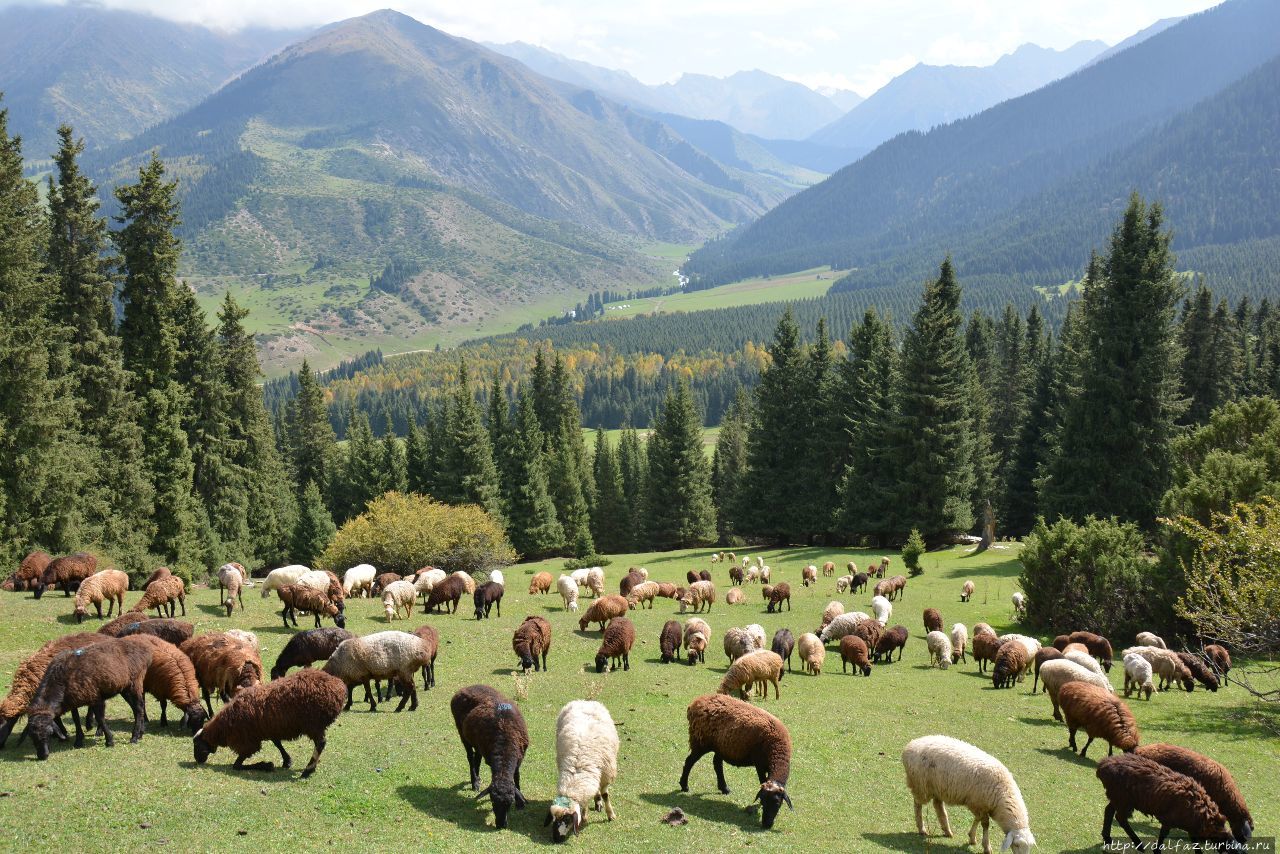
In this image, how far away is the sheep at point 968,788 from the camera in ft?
40.8

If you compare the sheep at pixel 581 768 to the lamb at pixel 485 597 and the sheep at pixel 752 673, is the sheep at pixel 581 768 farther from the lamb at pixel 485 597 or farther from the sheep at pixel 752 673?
the lamb at pixel 485 597

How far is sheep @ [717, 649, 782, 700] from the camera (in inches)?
802

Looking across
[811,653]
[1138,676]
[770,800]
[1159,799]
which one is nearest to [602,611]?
[811,653]

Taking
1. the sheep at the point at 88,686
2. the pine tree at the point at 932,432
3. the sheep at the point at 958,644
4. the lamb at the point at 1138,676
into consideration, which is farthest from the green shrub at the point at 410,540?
the lamb at the point at 1138,676

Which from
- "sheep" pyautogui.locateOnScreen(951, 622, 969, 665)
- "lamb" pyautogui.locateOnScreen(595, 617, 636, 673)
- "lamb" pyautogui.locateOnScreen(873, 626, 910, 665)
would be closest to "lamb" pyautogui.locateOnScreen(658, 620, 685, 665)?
"lamb" pyautogui.locateOnScreen(595, 617, 636, 673)

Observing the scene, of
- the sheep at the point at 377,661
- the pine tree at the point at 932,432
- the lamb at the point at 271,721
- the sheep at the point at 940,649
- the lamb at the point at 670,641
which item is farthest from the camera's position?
the pine tree at the point at 932,432

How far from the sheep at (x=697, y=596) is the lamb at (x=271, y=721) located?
21820mm

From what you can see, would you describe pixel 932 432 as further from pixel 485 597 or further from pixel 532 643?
pixel 532 643

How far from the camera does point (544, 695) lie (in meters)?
20.5

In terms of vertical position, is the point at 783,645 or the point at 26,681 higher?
the point at 26,681

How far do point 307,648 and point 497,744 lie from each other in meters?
8.61

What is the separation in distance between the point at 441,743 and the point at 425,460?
6390 cm

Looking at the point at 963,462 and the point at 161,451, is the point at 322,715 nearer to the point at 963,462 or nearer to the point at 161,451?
the point at 161,451

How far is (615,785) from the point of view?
14711 mm
